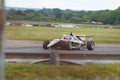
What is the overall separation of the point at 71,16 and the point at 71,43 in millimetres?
3420

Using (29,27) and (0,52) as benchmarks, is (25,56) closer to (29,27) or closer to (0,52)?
(29,27)

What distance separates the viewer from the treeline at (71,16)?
1358 cm

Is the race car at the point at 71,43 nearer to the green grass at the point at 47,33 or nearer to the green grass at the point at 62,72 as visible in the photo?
the green grass at the point at 47,33

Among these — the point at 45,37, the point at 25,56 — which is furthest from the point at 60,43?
the point at 25,56

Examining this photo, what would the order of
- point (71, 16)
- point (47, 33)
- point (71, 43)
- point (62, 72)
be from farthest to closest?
point (71, 43) < point (47, 33) < point (71, 16) < point (62, 72)

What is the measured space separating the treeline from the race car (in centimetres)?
164

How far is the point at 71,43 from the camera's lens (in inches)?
725

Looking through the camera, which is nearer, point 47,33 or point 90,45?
point 47,33

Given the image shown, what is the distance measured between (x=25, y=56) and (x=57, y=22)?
14.2ft

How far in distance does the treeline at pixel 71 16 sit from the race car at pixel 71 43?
1643 mm

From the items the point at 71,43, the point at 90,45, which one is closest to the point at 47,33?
the point at 71,43

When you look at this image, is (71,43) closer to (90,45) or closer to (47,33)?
(90,45)

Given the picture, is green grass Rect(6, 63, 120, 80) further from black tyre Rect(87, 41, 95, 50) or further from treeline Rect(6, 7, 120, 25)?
black tyre Rect(87, 41, 95, 50)

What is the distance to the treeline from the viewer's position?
13583 mm
